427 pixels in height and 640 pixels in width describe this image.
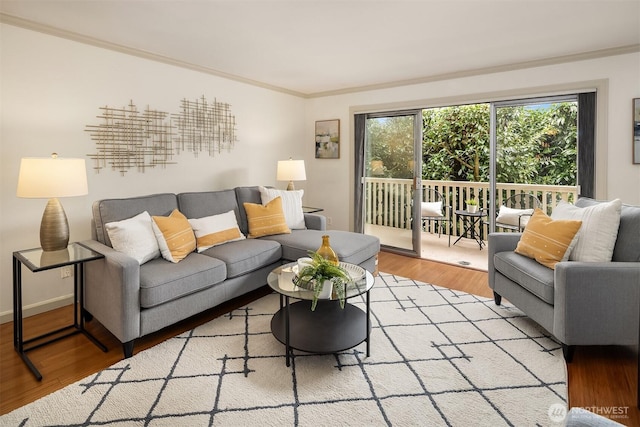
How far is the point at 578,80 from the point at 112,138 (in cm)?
458

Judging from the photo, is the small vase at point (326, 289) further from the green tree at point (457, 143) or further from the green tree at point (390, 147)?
the green tree at point (457, 143)

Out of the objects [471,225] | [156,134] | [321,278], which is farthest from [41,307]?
[471,225]

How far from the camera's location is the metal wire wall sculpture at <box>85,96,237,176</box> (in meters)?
3.30

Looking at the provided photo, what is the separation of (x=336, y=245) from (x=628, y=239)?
2.17 metres

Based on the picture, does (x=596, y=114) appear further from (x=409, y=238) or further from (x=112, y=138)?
(x=112, y=138)

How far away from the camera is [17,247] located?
2830 mm

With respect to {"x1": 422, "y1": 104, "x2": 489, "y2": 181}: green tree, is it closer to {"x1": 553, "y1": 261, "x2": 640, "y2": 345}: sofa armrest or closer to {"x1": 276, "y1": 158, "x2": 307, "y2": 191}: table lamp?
{"x1": 276, "y1": 158, "x2": 307, "y2": 191}: table lamp

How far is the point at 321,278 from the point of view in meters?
2.23

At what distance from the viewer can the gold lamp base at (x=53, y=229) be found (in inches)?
98.1

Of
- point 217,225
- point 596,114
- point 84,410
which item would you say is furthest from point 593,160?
point 84,410

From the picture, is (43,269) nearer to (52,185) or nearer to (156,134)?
(52,185)

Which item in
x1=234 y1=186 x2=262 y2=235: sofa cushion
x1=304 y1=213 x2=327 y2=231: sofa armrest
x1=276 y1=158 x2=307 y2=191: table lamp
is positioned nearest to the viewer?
x1=234 y1=186 x2=262 y2=235: sofa cushion

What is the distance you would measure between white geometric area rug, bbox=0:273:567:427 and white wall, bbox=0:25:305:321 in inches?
58.0

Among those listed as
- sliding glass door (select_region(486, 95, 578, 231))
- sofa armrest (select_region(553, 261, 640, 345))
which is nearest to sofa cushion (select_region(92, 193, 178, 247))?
sofa armrest (select_region(553, 261, 640, 345))
